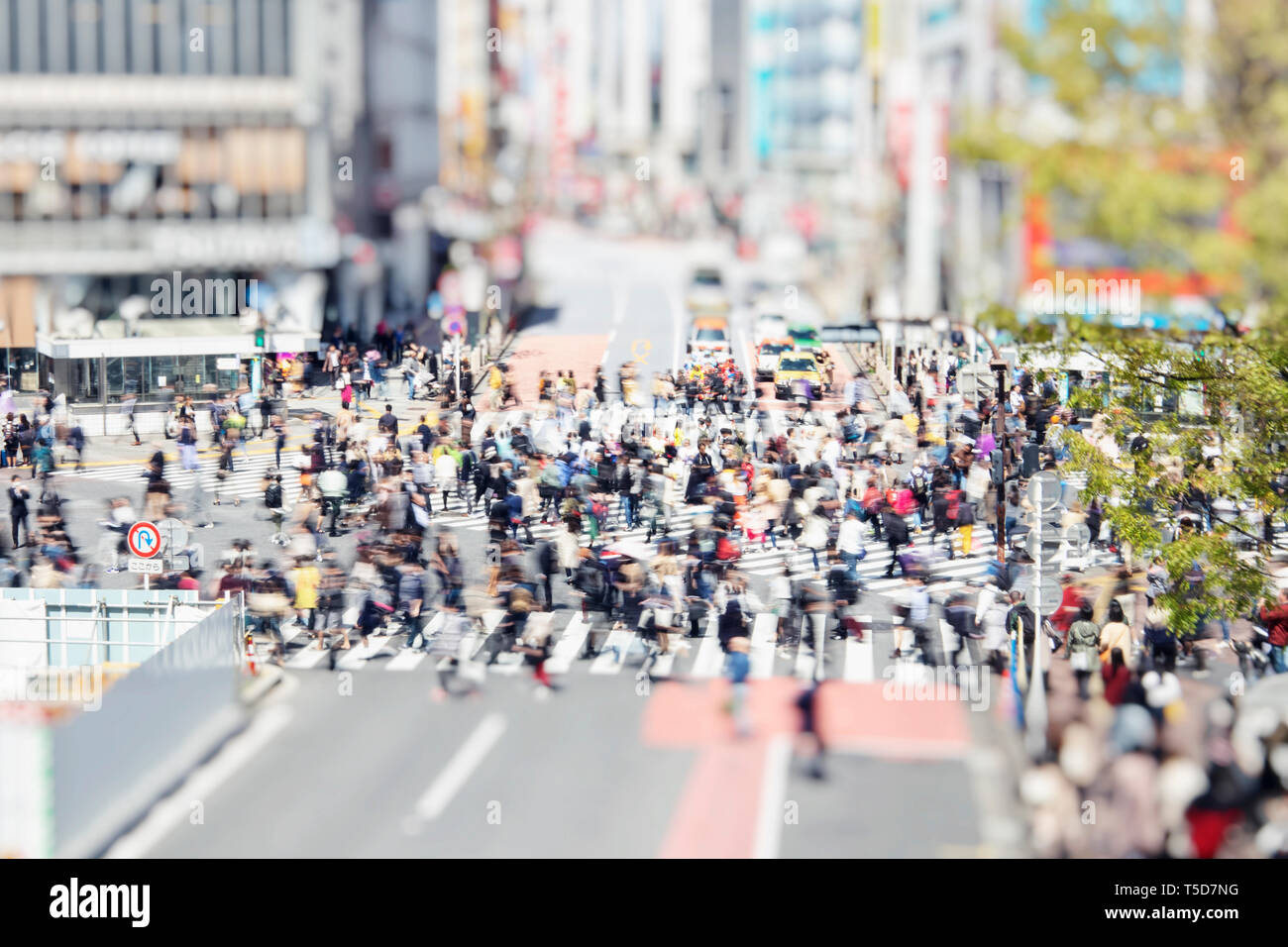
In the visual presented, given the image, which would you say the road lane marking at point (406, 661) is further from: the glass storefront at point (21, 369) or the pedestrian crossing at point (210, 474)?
the glass storefront at point (21, 369)

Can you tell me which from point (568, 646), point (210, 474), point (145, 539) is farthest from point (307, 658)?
point (210, 474)

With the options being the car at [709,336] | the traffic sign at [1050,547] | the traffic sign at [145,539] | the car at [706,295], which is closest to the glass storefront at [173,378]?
the traffic sign at [145,539]

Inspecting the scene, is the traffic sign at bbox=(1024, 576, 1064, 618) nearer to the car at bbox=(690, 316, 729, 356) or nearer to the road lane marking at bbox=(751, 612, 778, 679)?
the road lane marking at bbox=(751, 612, 778, 679)

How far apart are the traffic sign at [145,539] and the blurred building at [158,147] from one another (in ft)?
92.1

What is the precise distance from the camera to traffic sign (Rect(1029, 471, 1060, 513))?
23.1m

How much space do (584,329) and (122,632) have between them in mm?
13336

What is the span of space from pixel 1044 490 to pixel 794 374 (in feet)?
29.6

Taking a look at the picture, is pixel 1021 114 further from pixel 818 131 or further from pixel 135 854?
pixel 818 131

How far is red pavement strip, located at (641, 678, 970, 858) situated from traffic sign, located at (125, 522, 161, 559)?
341 inches

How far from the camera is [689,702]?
2464 centimetres

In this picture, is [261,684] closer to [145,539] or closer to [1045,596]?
[145,539]

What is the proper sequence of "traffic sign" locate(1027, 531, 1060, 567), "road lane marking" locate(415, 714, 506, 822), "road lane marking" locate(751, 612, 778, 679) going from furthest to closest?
"traffic sign" locate(1027, 531, 1060, 567) → "road lane marking" locate(751, 612, 778, 679) → "road lane marking" locate(415, 714, 506, 822)

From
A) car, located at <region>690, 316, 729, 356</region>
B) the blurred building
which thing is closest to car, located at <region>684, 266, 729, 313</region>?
car, located at <region>690, 316, 729, 356</region>

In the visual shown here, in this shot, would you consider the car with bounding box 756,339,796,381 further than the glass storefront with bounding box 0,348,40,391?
No
